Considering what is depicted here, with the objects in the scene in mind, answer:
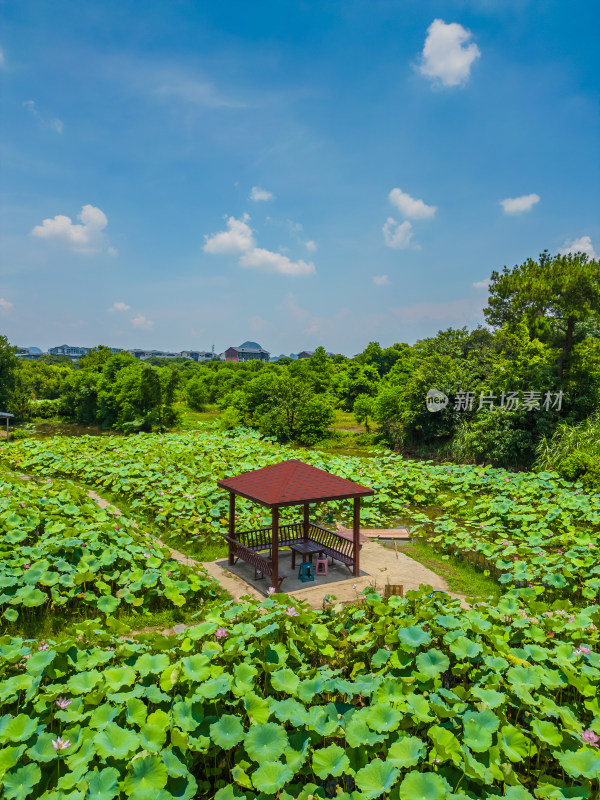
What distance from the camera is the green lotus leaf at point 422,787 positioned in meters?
2.63

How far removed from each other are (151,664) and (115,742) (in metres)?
0.77

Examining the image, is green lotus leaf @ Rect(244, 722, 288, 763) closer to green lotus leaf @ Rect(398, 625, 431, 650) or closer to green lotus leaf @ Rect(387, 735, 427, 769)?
green lotus leaf @ Rect(387, 735, 427, 769)

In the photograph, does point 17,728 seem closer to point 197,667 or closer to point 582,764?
point 197,667

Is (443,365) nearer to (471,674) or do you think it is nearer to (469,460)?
(469,460)

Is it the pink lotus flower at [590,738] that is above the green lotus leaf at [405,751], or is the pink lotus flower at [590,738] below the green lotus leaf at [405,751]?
below

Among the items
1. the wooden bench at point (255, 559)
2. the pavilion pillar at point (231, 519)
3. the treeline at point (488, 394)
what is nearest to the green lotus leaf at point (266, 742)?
the wooden bench at point (255, 559)

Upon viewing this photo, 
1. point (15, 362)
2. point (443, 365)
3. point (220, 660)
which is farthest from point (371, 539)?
point (15, 362)

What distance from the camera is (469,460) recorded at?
18.8 m

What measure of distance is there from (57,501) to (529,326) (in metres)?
17.6

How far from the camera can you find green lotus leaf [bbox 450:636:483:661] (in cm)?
392

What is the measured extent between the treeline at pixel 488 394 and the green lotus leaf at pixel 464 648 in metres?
10.4

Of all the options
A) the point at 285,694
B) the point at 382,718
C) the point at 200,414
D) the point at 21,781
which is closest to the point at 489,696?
the point at 382,718

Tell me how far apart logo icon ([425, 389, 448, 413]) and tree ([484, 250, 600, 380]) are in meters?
4.00

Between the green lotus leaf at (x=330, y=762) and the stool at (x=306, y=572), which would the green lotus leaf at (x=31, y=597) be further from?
the green lotus leaf at (x=330, y=762)
